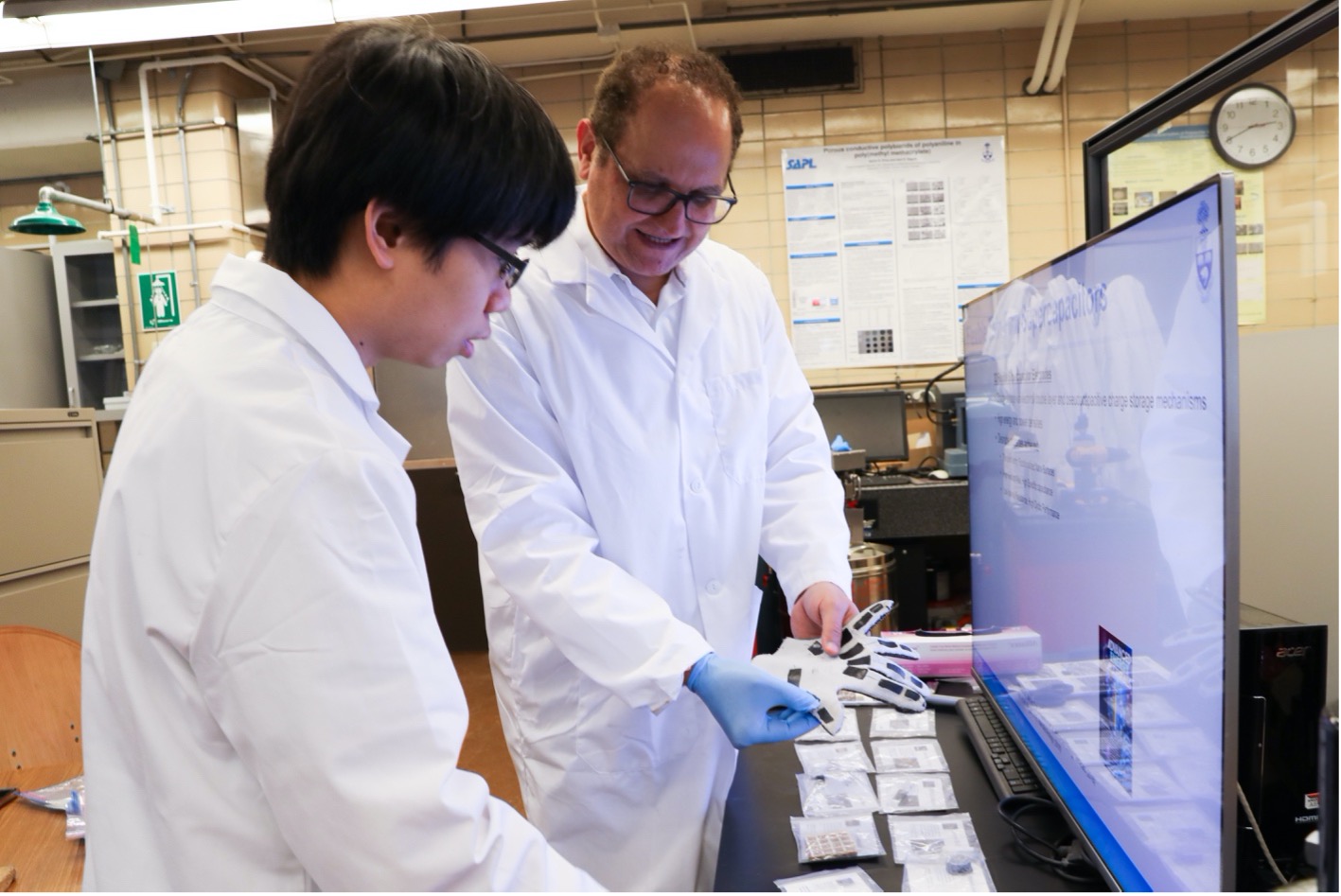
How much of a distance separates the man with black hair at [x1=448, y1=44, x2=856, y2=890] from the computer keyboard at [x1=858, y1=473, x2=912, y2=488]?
1.78m

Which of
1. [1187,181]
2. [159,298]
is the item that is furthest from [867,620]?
[159,298]

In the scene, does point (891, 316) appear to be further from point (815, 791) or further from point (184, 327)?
point (184, 327)

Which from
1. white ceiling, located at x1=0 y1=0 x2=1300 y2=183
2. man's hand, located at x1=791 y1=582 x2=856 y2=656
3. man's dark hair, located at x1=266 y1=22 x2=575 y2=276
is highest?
white ceiling, located at x1=0 y1=0 x2=1300 y2=183

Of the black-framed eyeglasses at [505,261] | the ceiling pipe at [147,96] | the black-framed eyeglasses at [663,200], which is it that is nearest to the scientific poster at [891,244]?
the ceiling pipe at [147,96]

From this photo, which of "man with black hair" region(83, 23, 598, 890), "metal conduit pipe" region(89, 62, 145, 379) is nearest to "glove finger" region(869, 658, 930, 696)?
"man with black hair" region(83, 23, 598, 890)

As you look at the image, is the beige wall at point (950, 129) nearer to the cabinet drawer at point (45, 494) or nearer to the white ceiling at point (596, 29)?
the white ceiling at point (596, 29)

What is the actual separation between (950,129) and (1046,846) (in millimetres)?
4039

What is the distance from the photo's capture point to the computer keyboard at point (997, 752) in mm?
1085

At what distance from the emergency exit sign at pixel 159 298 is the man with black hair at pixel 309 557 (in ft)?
14.4

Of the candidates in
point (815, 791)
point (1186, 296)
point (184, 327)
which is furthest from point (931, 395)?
point (184, 327)

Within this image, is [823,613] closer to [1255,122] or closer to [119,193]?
[1255,122]

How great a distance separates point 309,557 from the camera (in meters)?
0.57

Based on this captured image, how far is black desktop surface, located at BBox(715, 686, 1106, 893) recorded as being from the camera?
3.08ft

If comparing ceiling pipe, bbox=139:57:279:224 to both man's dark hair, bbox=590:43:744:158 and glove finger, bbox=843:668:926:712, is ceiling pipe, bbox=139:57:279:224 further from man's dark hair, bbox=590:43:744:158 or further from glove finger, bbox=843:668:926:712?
glove finger, bbox=843:668:926:712
